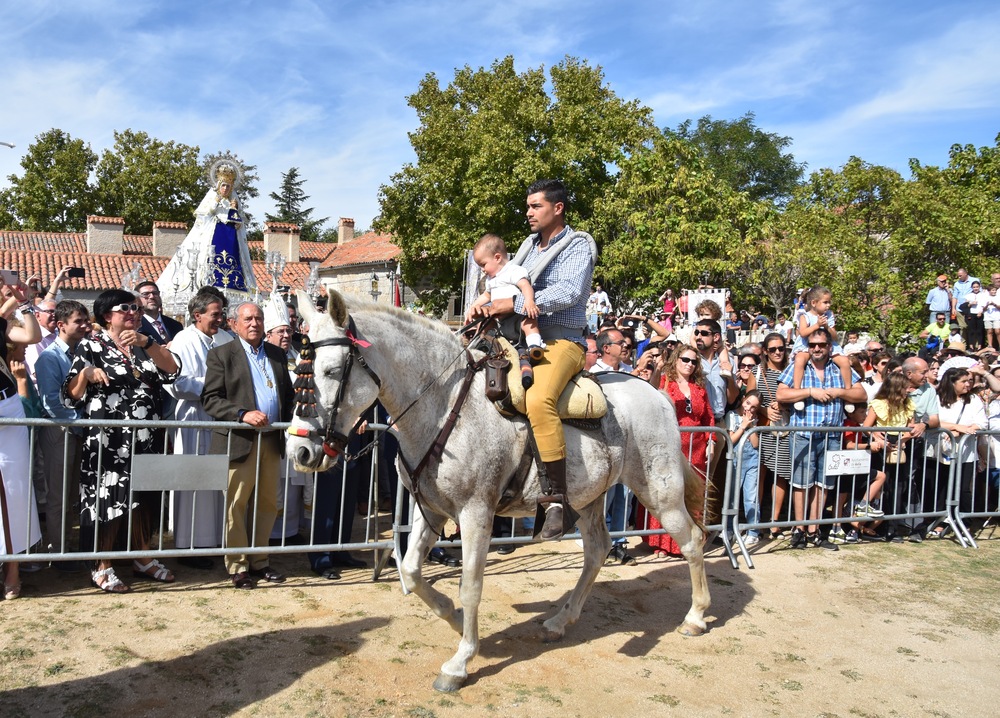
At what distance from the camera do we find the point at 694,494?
5.80m

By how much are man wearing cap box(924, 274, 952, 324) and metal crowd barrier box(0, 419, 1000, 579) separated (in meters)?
12.2

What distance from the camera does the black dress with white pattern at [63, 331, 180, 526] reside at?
5.66 m

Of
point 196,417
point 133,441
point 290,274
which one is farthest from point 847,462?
point 290,274

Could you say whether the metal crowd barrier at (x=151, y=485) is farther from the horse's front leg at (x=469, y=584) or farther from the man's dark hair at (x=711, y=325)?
the man's dark hair at (x=711, y=325)

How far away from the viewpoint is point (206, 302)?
21.2 feet

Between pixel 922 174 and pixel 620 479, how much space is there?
2588cm

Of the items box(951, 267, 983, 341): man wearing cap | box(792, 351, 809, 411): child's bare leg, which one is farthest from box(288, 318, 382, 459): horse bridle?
box(951, 267, 983, 341): man wearing cap

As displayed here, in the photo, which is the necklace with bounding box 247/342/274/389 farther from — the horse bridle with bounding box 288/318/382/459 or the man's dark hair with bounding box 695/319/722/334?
the man's dark hair with bounding box 695/319/722/334

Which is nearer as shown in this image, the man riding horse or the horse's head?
the horse's head

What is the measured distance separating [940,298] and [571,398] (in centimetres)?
→ 1943

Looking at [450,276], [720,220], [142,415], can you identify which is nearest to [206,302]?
[142,415]

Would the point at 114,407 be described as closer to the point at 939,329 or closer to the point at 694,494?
the point at 694,494

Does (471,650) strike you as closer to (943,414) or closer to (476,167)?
(943,414)

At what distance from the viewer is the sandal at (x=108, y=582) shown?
5598 mm
